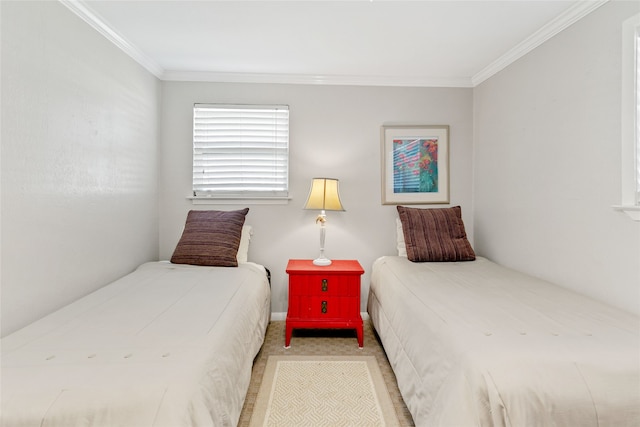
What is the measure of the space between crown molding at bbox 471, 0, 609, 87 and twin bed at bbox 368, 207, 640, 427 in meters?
1.64

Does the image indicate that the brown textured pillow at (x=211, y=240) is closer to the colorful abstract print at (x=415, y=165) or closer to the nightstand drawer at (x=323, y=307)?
the nightstand drawer at (x=323, y=307)

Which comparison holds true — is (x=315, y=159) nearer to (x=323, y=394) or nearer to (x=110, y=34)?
(x=110, y=34)

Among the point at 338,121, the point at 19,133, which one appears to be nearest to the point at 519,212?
the point at 338,121

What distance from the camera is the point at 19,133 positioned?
5.56ft

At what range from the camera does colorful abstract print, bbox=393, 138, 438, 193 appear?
3.42m

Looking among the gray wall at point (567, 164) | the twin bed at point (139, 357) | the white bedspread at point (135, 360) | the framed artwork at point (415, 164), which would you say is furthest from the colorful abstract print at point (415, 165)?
the white bedspread at point (135, 360)

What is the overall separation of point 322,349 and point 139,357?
1653 mm

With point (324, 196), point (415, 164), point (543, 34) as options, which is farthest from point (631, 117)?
point (324, 196)

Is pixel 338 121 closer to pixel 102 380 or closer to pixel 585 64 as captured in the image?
pixel 585 64

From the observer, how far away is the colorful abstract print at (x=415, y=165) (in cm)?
342

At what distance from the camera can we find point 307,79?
3334 mm

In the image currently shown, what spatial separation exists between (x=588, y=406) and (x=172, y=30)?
2.96m

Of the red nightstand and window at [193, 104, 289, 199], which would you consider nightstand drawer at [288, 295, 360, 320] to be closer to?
the red nightstand

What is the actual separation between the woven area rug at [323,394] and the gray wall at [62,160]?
129 cm
